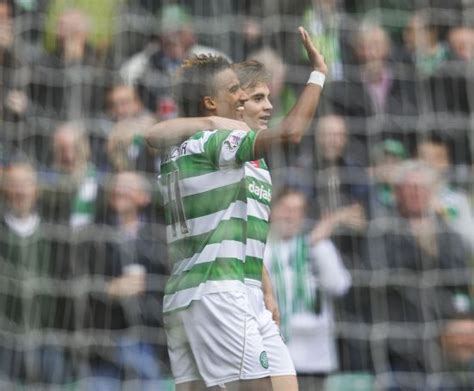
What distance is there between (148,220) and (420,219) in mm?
1214

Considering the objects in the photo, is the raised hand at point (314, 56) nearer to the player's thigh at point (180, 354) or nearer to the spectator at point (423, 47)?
the player's thigh at point (180, 354)

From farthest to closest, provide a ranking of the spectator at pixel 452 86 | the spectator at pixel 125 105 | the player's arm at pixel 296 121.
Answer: the spectator at pixel 452 86 < the spectator at pixel 125 105 < the player's arm at pixel 296 121

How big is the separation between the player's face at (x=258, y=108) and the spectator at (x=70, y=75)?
154 cm

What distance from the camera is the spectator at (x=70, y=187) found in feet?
15.2

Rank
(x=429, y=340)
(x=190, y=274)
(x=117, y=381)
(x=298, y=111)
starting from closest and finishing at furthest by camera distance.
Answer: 1. (x=298, y=111)
2. (x=190, y=274)
3. (x=117, y=381)
4. (x=429, y=340)

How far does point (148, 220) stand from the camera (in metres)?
4.64

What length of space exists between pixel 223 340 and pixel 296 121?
653 millimetres

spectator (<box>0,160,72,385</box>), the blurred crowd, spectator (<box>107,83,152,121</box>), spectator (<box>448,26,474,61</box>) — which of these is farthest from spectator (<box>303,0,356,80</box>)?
spectator (<box>0,160,72,385</box>)

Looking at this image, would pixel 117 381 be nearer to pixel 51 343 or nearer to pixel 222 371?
pixel 51 343

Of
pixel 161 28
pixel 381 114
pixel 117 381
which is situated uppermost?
pixel 161 28

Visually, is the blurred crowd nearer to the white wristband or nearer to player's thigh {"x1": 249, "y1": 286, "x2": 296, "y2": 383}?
player's thigh {"x1": 249, "y1": 286, "x2": 296, "y2": 383}

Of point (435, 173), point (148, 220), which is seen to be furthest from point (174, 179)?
point (435, 173)

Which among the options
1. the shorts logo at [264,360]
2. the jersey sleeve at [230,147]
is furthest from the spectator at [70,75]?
the shorts logo at [264,360]

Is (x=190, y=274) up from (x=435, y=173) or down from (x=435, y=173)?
down
